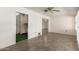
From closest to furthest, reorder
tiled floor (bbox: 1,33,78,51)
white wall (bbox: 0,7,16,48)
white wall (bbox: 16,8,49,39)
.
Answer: tiled floor (bbox: 1,33,78,51), white wall (bbox: 0,7,16,48), white wall (bbox: 16,8,49,39)

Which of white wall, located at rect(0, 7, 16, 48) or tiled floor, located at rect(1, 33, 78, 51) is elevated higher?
white wall, located at rect(0, 7, 16, 48)

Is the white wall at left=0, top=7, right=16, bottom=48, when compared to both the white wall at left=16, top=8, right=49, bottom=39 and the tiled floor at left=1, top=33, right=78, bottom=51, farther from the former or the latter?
the white wall at left=16, top=8, right=49, bottom=39

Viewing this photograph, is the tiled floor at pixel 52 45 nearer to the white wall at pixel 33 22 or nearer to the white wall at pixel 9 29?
the white wall at pixel 9 29

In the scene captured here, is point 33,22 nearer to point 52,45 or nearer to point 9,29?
point 9,29

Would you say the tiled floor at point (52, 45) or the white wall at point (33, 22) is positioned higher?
the white wall at point (33, 22)

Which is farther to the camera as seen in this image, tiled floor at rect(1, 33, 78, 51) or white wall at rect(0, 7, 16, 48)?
white wall at rect(0, 7, 16, 48)

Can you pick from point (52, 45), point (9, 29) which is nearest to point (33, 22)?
point (9, 29)

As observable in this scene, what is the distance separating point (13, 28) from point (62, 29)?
1519mm

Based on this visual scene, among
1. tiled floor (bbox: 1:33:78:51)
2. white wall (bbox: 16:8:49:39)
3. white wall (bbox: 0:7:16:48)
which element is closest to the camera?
tiled floor (bbox: 1:33:78:51)

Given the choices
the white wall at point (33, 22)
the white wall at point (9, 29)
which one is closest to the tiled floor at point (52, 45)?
the white wall at point (9, 29)

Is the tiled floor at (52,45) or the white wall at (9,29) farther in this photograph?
the white wall at (9,29)

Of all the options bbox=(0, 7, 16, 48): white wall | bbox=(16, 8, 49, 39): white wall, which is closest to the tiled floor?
bbox=(0, 7, 16, 48): white wall
